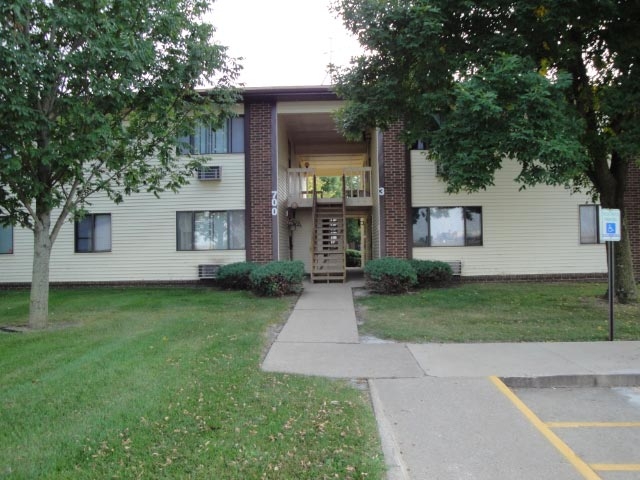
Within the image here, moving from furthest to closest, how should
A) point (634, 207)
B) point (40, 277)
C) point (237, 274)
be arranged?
point (634, 207) < point (237, 274) < point (40, 277)

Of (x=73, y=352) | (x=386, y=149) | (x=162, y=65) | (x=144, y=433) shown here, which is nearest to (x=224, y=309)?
(x=73, y=352)

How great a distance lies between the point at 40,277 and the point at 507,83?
27.2 ft

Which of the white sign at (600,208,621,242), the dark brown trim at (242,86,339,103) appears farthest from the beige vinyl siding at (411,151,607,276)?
the white sign at (600,208,621,242)

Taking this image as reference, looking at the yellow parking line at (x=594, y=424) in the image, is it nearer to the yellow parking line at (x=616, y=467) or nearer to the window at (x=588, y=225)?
the yellow parking line at (x=616, y=467)

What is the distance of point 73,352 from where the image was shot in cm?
623

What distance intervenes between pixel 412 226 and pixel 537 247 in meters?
3.88

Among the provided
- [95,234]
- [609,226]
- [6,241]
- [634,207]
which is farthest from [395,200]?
[6,241]

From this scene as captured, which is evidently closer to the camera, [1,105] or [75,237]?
[1,105]

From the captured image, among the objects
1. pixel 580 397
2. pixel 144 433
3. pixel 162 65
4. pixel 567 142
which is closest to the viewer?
pixel 144 433

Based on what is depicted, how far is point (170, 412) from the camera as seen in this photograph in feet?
13.2

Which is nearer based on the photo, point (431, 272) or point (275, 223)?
point (431, 272)

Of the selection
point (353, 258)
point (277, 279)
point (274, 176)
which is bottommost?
point (277, 279)

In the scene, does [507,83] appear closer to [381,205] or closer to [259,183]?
[381,205]

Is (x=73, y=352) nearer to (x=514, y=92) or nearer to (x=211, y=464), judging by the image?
(x=211, y=464)
